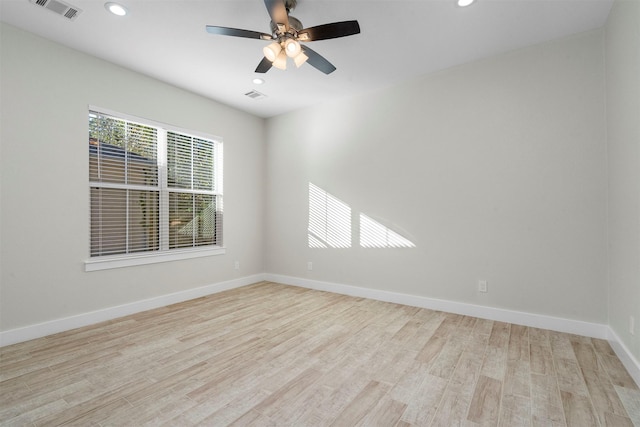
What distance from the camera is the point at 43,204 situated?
2883mm

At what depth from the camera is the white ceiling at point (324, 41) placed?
246 centimetres

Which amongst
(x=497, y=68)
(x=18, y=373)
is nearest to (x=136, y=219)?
(x=18, y=373)

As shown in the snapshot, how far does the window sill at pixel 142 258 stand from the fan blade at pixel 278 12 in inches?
117

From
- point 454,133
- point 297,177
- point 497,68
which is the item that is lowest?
point 297,177

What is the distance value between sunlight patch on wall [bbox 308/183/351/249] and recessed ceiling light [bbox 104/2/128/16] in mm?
2944

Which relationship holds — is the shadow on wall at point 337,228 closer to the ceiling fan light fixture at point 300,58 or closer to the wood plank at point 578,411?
the wood plank at point 578,411

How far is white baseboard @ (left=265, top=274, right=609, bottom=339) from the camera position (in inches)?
110

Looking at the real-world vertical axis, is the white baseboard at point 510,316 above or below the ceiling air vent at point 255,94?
below

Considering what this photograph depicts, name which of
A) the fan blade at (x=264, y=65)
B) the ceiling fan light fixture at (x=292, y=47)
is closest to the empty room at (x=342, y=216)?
the ceiling fan light fixture at (x=292, y=47)

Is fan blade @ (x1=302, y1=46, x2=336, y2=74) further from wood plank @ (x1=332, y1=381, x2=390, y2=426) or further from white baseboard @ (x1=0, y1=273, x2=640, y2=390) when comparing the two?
white baseboard @ (x1=0, y1=273, x2=640, y2=390)

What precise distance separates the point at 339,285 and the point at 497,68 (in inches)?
129

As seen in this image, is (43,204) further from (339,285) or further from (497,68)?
(497,68)

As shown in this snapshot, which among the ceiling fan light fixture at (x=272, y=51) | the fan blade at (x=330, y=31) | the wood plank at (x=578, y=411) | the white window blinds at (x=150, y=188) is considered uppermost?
the fan blade at (x=330, y=31)

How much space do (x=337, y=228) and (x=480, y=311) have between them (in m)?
2.06
